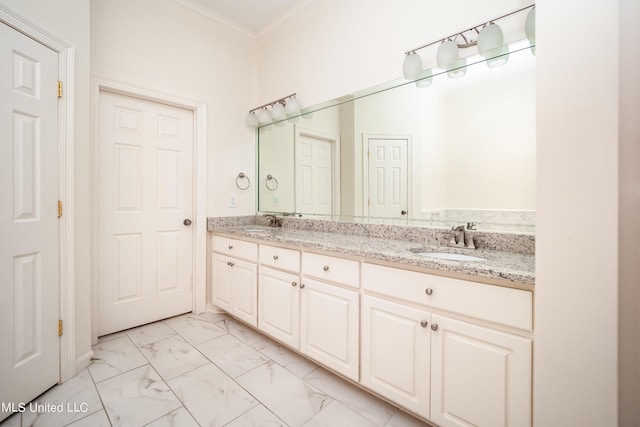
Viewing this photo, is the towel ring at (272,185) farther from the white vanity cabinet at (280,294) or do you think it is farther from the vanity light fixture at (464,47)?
the vanity light fixture at (464,47)

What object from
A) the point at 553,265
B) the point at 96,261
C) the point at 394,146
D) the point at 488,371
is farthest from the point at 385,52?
the point at 96,261

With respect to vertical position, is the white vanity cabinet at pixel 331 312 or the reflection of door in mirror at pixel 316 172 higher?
the reflection of door in mirror at pixel 316 172

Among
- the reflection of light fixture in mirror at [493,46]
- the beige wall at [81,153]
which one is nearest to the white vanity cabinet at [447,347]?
the reflection of light fixture in mirror at [493,46]

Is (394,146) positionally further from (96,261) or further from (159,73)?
(96,261)

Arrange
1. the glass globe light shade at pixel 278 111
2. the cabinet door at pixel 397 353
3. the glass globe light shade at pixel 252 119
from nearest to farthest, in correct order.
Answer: the cabinet door at pixel 397 353
the glass globe light shade at pixel 278 111
the glass globe light shade at pixel 252 119

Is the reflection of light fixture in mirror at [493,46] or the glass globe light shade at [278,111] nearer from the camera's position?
the reflection of light fixture in mirror at [493,46]

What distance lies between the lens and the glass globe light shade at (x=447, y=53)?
5.25 ft

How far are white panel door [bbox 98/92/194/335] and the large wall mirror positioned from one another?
3.62 feet

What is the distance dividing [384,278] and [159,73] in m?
2.46

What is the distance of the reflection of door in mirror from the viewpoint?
2.29 m

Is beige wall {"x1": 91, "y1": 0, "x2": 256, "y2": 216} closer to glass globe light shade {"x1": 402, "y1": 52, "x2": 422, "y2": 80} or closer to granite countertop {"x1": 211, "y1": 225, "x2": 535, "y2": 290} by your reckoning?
granite countertop {"x1": 211, "y1": 225, "x2": 535, "y2": 290}

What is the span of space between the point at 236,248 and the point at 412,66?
184cm

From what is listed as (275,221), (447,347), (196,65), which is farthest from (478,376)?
(196,65)

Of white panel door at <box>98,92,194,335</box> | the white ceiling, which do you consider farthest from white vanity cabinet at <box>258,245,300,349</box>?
the white ceiling
